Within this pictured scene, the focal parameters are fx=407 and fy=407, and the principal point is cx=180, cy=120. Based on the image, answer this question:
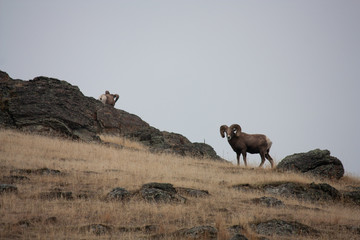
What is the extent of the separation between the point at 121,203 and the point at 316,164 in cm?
1283

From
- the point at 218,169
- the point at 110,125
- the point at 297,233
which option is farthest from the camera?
the point at 110,125

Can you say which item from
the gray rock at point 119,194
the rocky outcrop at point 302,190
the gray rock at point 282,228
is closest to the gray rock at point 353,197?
the rocky outcrop at point 302,190

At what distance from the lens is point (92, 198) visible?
11.3m

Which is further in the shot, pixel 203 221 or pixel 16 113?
pixel 16 113

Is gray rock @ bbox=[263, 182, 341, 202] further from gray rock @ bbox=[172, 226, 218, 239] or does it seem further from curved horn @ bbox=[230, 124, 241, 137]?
curved horn @ bbox=[230, 124, 241, 137]

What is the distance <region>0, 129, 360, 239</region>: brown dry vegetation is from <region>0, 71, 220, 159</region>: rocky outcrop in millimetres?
3606

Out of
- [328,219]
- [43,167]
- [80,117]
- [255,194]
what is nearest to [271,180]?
[255,194]

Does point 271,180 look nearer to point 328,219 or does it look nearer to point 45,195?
point 328,219

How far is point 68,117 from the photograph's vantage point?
25609 millimetres

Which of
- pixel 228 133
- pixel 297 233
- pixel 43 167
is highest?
pixel 228 133

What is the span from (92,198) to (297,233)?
5555mm

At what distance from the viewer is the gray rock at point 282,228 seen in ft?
29.6

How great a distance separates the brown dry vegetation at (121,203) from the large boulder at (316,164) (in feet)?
1.96

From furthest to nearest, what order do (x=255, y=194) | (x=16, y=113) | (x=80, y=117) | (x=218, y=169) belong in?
(x=80, y=117) → (x=16, y=113) → (x=218, y=169) → (x=255, y=194)
